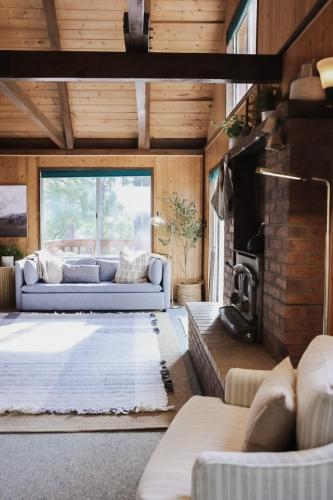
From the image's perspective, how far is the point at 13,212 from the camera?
7.50 metres

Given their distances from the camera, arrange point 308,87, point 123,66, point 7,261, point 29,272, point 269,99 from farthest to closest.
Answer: point 7,261 → point 29,272 → point 123,66 → point 269,99 → point 308,87

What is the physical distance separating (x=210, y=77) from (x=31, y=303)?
414 cm

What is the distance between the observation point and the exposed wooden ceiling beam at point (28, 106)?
4533mm

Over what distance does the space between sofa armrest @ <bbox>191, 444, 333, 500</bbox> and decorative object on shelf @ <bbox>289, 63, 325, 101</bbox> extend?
195cm

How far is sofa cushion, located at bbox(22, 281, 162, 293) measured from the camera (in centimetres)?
616

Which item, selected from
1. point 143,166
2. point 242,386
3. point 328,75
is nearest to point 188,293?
point 143,166

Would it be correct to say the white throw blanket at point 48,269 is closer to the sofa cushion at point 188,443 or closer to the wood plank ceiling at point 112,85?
the wood plank ceiling at point 112,85

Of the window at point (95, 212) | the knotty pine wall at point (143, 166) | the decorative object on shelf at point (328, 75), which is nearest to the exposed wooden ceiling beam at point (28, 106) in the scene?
the knotty pine wall at point (143, 166)

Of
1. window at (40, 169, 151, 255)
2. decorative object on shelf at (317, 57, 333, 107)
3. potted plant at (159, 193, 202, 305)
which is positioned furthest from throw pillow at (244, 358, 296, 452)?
window at (40, 169, 151, 255)

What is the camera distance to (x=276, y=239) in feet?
9.28

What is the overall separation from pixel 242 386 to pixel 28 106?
175 inches

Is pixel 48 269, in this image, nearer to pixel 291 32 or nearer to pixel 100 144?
pixel 100 144

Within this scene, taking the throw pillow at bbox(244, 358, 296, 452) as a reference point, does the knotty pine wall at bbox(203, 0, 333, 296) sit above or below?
above

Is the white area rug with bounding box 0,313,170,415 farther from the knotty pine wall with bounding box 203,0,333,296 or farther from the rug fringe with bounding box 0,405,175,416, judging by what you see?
the knotty pine wall with bounding box 203,0,333,296
